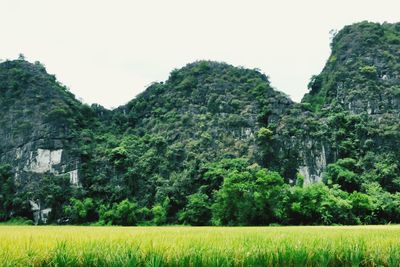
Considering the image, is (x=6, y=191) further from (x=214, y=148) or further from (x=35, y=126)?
(x=214, y=148)

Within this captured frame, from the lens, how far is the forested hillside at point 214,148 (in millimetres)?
35750

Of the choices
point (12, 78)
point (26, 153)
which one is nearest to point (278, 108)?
point (26, 153)

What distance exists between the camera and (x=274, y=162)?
46125 mm

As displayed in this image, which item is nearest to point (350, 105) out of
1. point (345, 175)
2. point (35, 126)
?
point (345, 175)

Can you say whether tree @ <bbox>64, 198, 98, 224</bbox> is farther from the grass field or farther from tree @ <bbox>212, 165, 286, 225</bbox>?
the grass field

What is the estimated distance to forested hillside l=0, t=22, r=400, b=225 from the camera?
117 ft

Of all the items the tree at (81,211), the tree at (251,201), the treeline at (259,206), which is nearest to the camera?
the tree at (251,201)

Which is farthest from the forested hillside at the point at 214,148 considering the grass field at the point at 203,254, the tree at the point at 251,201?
the grass field at the point at 203,254

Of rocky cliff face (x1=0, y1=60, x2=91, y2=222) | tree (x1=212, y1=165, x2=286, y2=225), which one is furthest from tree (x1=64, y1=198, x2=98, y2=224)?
tree (x1=212, y1=165, x2=286, y2=225)

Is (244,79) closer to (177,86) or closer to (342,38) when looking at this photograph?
(177,86)

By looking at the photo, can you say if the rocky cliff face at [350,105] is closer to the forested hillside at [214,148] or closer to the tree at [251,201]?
the forested hillside at [214,148]

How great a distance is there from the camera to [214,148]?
162 feet

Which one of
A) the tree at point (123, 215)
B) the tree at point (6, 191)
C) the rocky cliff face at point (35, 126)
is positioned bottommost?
the tree at point (123, 215)

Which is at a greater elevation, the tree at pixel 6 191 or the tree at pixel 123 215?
the tree at pixel 6 191
